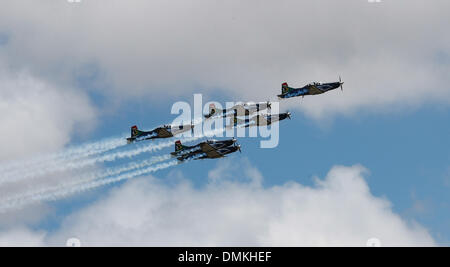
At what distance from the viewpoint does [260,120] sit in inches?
7057

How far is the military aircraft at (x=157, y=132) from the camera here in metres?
175

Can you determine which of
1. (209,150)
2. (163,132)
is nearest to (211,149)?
(209,150)

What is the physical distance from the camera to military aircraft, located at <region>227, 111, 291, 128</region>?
7013 inches

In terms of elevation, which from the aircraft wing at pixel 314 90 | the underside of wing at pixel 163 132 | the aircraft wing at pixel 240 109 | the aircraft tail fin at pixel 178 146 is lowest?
the aircraft tail fin at pixel 178 146

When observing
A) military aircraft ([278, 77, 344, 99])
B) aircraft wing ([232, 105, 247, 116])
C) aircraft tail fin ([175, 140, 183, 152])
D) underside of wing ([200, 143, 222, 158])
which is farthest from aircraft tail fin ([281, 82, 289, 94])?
aircraft tail fin ([175, 140, 183, 152])

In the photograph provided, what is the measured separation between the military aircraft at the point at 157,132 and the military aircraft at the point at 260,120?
10366 millimetres

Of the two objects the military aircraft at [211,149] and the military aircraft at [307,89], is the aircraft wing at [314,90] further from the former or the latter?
the military aircraft at [211,149]

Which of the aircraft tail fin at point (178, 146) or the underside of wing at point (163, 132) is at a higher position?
the underside of wing at point (163, 132)

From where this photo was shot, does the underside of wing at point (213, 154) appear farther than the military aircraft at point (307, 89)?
No

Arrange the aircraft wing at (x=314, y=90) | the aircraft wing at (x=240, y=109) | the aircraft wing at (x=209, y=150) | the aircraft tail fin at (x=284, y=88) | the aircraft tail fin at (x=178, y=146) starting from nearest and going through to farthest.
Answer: the aircraft wing at (x=209, y=150) → the aircraft tail fin at (x=178, y=146) → the aircraft wing at (x=240, y=109) → the aircraft wing at (x=314, y=90) → the aircraft tail fin at (x=284, y=88)

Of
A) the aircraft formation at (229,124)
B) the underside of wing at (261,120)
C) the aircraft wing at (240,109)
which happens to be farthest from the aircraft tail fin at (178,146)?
the underside of wing at (261,120)

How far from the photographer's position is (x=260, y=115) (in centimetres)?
17925

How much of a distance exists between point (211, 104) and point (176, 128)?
8.29m
